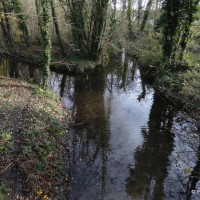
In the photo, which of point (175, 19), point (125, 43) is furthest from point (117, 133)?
point (125, 43)

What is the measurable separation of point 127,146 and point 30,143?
4386 mm

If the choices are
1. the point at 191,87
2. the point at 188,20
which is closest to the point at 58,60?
the point at 188,20

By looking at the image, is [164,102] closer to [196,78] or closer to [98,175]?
[196,78]

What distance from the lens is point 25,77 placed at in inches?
848

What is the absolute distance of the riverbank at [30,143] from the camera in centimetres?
800

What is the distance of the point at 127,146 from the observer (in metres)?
11.7

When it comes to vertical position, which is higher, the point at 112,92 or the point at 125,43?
the point at 125,43

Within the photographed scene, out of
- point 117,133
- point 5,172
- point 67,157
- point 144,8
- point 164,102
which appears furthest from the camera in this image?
point 144,8

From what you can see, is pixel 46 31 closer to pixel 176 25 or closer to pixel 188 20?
pixel 176 25

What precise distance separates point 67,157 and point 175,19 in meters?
13.5

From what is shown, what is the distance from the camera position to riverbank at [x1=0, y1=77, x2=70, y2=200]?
8000 mm

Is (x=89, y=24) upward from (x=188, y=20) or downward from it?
downward

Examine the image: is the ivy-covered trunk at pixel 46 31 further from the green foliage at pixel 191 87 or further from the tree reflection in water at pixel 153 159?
the green foliage at pixel 191 87

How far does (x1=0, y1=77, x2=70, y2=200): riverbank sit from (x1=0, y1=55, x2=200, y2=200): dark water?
0.58 meters
